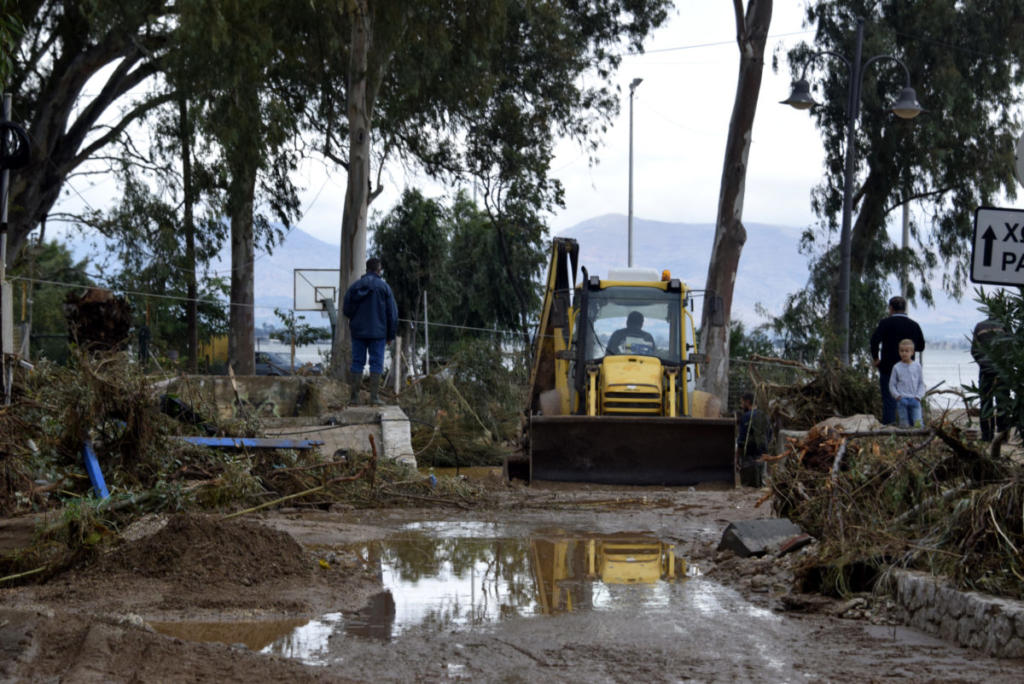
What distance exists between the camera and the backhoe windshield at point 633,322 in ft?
52.0

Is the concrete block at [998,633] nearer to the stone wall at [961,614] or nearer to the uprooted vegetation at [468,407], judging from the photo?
the stone wall at [961,614]

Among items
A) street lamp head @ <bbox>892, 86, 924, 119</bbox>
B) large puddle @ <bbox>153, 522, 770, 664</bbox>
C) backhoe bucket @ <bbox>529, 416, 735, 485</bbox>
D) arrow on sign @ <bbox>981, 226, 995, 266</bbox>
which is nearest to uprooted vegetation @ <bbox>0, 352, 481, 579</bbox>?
large puddle @ <bbox>153, 522, 770, 664</bbox>

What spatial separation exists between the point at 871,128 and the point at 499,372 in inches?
751

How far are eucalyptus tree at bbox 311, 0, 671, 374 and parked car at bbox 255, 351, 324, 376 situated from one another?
2.75ft

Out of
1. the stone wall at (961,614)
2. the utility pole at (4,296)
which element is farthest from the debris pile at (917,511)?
the utility pole at (4,296)

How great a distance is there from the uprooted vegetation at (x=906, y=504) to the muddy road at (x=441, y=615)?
37 cm

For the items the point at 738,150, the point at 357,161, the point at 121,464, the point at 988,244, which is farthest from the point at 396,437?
the point at 738,150

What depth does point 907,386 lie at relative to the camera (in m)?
14.9

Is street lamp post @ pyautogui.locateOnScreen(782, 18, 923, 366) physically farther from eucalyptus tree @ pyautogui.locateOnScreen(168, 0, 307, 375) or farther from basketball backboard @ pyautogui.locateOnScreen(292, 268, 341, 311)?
basketball backboard @ pyautogui.locateOnScreen(292, 268, 341, 311)

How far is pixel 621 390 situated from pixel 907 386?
11.0 ft

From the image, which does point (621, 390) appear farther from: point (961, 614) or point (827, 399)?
point (961, 614)

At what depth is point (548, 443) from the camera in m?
14.8

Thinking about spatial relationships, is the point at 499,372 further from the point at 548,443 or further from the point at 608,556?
the point at 608,556

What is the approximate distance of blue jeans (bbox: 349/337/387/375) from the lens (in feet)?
54.3
